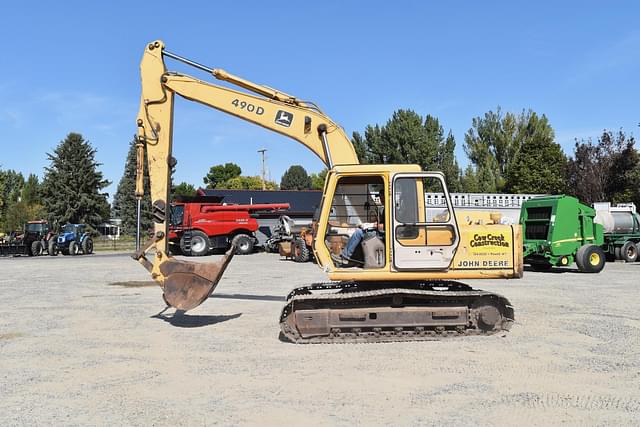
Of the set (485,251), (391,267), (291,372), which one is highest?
(485,251)

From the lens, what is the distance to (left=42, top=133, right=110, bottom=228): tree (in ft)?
183

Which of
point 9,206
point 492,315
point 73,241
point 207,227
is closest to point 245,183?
point 9,206

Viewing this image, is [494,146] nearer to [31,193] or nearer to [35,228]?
[35,228]

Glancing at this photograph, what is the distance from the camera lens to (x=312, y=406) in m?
5.65

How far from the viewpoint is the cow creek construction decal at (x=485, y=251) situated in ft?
28.4

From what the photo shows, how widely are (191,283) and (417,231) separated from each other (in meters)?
3.76

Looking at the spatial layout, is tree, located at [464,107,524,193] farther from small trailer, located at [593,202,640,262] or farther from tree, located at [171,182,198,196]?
tree, located at [171,182,198,196]

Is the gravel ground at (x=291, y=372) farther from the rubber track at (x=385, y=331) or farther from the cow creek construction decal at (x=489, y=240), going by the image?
the cow creek construction decal at (x=489, y=240)

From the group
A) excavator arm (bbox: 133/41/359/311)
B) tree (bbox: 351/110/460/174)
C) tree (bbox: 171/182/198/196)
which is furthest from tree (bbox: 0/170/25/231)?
excavator arm (bbox: 133/41/359/311)

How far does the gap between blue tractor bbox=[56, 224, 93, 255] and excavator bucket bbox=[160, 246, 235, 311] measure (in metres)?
29.4

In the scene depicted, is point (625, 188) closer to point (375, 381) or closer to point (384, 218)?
point (384, 218)

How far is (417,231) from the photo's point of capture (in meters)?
8.58

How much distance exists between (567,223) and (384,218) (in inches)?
494

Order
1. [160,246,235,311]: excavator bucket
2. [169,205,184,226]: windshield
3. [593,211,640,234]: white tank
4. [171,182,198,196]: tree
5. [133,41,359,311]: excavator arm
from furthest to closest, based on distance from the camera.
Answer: [171,182,198,196]: tree → [169,205,184,226]: windshield → [593,211,640,234]: white tank → [133,41,359,311]: excavator arm → [160,246,235,311]: excavator bucket
